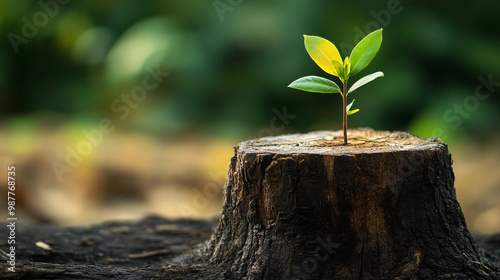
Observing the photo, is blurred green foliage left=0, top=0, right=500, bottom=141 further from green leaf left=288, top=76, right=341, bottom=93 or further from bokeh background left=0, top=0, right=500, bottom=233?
green leaf left=288, top=76, right=341, bottom=93

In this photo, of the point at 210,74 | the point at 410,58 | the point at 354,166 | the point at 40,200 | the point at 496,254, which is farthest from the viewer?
the point at 210,74

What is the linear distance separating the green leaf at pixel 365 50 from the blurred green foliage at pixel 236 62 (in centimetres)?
284

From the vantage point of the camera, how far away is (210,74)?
18.3 feet

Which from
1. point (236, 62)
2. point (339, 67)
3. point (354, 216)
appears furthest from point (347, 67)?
point (236, 62)

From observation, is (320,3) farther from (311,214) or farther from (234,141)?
(311,214)

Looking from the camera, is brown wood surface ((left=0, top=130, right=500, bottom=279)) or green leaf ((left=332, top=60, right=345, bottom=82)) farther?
green leaf ((left=332, top=60, right=345, bottom=82))

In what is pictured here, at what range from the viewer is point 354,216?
158 centimetres

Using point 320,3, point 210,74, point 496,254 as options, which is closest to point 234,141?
point 210,74

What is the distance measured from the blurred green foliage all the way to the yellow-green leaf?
9.36 ft

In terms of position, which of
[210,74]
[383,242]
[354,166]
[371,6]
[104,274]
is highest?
[371,6]

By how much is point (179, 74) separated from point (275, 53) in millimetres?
1168

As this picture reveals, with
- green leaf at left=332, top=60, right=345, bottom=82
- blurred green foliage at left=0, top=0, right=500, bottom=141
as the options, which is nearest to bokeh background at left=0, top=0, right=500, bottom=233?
blurred green foliage at left=0, top=0, right=500, bottom=141

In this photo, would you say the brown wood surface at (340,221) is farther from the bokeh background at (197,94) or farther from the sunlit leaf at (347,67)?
the bokeh background at (197,94)

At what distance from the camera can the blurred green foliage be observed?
498 cm
